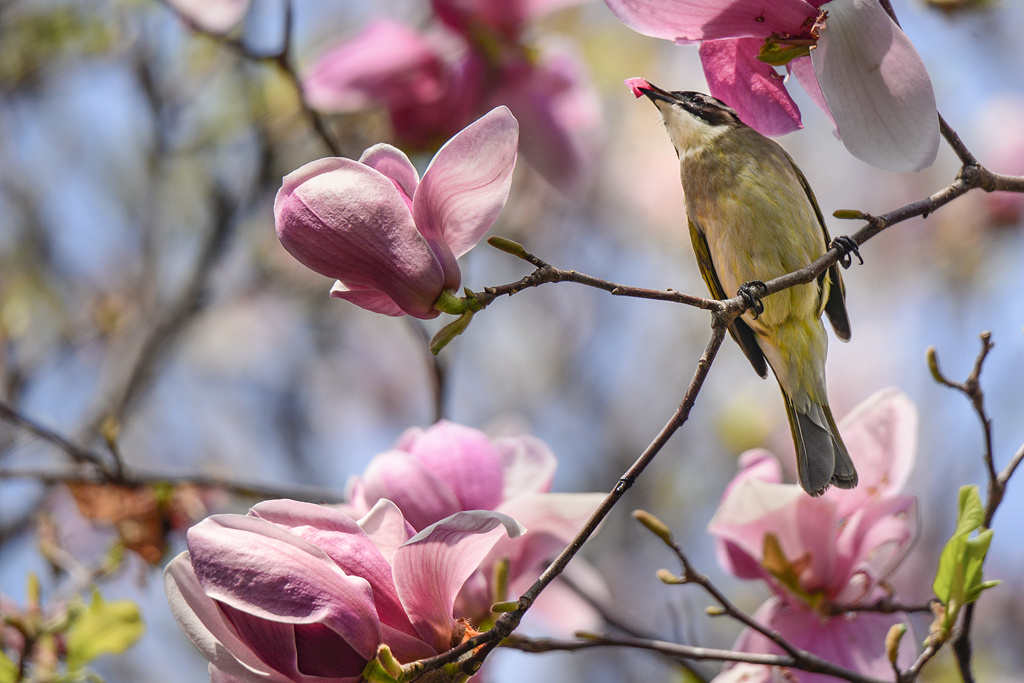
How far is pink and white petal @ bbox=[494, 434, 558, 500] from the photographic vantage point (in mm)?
854

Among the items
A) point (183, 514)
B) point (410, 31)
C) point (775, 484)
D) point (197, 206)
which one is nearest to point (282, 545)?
point (775, 484)

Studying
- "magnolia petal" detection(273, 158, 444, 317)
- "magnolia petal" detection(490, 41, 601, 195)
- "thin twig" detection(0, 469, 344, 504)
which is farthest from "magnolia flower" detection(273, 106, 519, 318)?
"magnolia petal" detection(490, 41, 601, 195)

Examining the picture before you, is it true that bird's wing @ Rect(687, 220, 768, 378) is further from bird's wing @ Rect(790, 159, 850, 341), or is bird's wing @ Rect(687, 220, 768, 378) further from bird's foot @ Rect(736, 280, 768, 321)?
bird's foot @ Rect(736, 280, 768, 321)

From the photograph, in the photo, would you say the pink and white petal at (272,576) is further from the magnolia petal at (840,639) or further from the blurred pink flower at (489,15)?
the blurred pink flower at (489,15)

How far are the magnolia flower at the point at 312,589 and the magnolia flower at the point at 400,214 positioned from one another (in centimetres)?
16

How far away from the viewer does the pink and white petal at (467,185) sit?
1.87 feet

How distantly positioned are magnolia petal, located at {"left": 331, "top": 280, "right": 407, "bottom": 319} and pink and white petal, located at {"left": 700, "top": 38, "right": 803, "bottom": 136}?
0.31 m

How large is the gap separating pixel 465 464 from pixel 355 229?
30 cm

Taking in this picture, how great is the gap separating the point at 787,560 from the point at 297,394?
8.75 ft

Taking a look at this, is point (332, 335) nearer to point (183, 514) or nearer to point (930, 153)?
point (183, 514)

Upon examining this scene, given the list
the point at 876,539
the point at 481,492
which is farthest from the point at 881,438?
the point at 481,492

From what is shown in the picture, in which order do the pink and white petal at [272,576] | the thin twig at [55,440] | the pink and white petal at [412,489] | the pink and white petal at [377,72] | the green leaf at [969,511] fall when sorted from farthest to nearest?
the pink and white petal at [377,72], the thin twig at [55,440], the pink and white petal at [412,489], the green leaf at [969,511], the pink and white petal at [272,576]

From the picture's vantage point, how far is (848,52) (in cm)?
59

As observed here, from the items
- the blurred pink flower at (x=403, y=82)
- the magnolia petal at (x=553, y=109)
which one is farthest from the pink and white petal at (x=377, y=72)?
the magnolia petal at (x=553, y=109)
